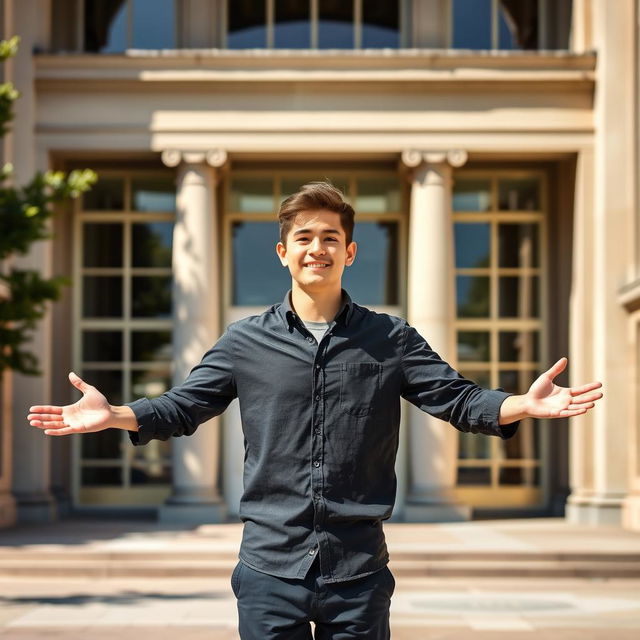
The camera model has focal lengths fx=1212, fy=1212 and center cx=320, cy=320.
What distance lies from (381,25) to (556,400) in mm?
17649

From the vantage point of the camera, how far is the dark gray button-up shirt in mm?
3266

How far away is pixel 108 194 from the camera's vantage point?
20.7 m

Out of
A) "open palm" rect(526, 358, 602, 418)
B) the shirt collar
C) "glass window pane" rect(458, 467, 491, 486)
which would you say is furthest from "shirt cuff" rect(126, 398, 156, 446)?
"glass window pane" rect(458, 467, 491, 486)

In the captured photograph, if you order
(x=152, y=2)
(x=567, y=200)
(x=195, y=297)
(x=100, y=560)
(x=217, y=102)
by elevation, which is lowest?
(x=100, y=560)

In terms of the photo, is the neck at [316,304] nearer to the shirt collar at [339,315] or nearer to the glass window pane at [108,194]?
the shirt collar at [339,315]

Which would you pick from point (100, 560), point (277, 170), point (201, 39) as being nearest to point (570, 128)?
point (277, 170)

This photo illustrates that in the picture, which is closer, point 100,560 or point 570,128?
point 100,560

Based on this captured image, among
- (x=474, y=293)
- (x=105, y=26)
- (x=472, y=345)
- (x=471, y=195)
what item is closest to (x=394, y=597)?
(x=472, y=345)

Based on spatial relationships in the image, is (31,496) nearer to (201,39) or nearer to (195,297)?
(195,297)

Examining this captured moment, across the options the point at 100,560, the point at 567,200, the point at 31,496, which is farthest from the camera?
the point at 567,200

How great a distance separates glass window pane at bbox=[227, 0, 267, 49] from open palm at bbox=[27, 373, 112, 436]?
57.5ft

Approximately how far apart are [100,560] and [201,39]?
9.52 meters

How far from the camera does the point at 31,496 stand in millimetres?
18891

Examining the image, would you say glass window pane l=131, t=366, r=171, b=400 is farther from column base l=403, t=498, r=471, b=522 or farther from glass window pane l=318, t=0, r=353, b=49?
glass window pane l=318, t=0, r=353, b=49
